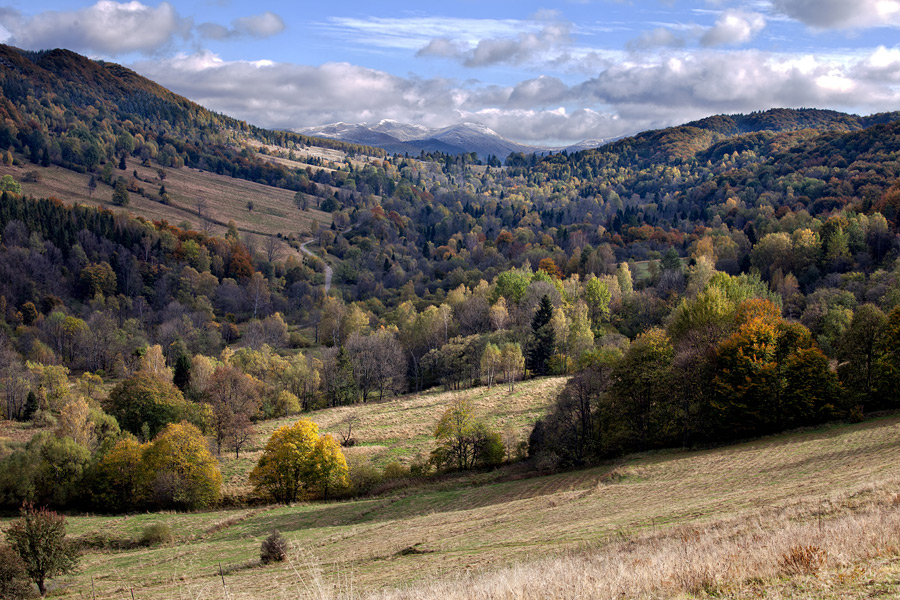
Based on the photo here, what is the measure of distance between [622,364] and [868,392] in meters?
16.9

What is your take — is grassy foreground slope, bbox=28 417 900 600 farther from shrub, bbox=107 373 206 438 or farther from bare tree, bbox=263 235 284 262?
bare tree, bbox=263 235 284 262

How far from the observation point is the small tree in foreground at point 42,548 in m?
23.1

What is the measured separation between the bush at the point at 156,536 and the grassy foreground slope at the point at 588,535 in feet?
2.06

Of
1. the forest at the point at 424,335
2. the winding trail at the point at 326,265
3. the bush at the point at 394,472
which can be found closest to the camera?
the forest at the point at 424,335

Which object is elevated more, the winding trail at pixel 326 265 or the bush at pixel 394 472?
the winding trail at pixel 326 265

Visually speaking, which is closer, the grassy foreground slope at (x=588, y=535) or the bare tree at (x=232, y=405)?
the grassy foreground slope at (x=588, y=535)

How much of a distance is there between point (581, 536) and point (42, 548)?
22.5 meters

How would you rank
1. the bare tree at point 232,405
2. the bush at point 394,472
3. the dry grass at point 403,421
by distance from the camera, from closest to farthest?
the bush at point 394,472
the dry grass at point 403,421
the bare tree at point 232,405

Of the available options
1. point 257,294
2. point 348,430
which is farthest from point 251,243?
point 348,430

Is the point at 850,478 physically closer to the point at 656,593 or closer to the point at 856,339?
the point at 656,593

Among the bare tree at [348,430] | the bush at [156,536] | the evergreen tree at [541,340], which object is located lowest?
the bare tree at [348,430]

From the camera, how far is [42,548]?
2338 cm

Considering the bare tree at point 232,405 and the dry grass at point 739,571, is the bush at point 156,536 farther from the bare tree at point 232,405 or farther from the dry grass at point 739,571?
the dry grass at point 739,571

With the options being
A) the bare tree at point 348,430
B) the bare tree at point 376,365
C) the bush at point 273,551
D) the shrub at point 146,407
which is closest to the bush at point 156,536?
the bush at point 273,551
